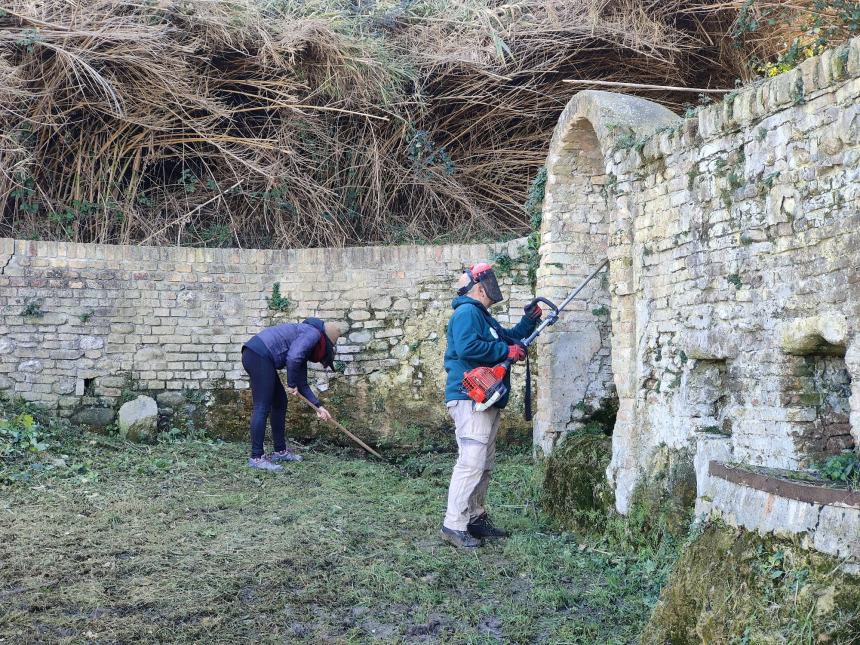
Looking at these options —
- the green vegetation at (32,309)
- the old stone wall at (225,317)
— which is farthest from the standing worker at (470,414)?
the green vegetation at (32,309)

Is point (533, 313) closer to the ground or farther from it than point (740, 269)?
closer to the ground

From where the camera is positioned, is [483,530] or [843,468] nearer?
[843,468]

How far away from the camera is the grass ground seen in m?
4.36

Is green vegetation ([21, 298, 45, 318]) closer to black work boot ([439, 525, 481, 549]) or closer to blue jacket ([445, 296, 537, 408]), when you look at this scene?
blue jacket ([445, 296, 537, 408])

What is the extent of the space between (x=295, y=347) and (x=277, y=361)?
321mm

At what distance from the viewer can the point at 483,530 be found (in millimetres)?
6055

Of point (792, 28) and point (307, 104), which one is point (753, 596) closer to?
point (792, 28)

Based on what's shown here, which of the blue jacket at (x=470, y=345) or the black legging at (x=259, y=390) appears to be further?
the black legging at (x=259, y=390)

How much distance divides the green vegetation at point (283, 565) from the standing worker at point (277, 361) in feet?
1.35

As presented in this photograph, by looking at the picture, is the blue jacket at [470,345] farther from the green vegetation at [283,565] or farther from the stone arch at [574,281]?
the stone arch at [574,281]

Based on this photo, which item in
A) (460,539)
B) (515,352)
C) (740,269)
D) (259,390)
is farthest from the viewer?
(259,390)

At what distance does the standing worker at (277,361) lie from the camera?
7734 millimetres

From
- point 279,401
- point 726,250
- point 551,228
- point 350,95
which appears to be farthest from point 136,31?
point 726,250

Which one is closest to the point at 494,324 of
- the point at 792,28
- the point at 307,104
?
the point at 307,104
